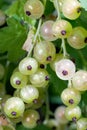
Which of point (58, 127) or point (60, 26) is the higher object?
point (60, 26)

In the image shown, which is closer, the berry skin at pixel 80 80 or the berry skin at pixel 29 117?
the berry skin at pixel 80 80

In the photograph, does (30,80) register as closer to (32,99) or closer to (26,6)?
(32,99)

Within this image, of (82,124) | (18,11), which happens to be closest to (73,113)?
(82,124)

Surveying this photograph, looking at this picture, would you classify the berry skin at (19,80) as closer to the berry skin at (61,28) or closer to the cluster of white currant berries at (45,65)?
the cluster of white currant berries at (45,65)

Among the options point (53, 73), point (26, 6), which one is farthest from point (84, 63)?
point (26, 6)

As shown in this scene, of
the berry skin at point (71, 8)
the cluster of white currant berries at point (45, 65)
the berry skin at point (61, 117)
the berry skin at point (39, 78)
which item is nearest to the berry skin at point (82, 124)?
the cluster of white currant berries at point (45, 65)

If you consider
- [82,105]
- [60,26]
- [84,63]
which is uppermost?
[60,26]
